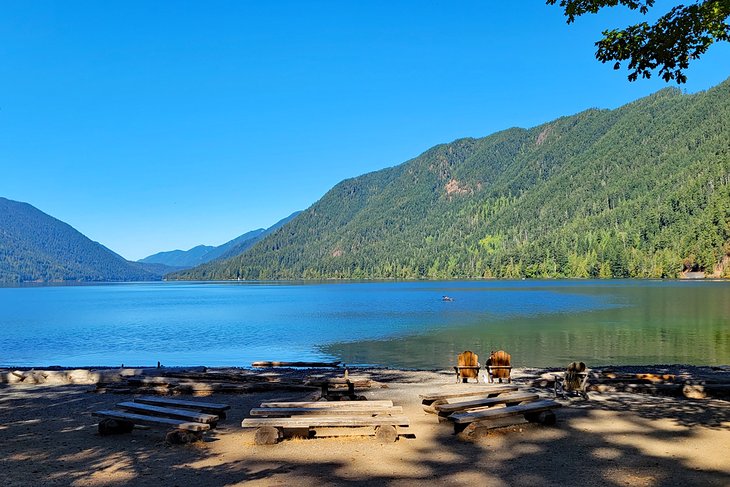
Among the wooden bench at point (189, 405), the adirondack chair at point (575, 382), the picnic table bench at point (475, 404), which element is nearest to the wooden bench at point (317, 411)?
the picnic table bench at point (475, 404)

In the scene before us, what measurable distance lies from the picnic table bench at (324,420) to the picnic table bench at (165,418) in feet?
3.67

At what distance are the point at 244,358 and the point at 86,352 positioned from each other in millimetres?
16121

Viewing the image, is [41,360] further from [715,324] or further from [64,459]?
[715,324]

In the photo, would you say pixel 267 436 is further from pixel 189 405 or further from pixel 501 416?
pixel 501 416

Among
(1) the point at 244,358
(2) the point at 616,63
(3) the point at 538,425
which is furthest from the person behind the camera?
(1) the point at 244,358

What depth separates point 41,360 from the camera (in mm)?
43531

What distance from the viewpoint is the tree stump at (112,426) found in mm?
13391

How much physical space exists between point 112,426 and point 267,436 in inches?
165

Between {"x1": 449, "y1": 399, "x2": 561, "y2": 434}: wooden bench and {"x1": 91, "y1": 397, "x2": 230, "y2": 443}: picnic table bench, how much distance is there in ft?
19.0

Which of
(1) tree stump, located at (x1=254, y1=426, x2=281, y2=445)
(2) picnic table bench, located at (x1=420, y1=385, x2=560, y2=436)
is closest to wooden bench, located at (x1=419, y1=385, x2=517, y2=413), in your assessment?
(2) picnic table bench, located at (x1=420, y1=385, x2=560, y2=436)

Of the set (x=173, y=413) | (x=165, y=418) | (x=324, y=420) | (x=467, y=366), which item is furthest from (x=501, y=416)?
(x=467, y=366)

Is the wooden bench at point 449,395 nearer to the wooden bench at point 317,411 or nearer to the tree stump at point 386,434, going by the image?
the wooden bench at point 317,411

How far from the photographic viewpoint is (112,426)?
13.4 m

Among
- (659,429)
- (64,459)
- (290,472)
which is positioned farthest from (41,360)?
(659,429)
